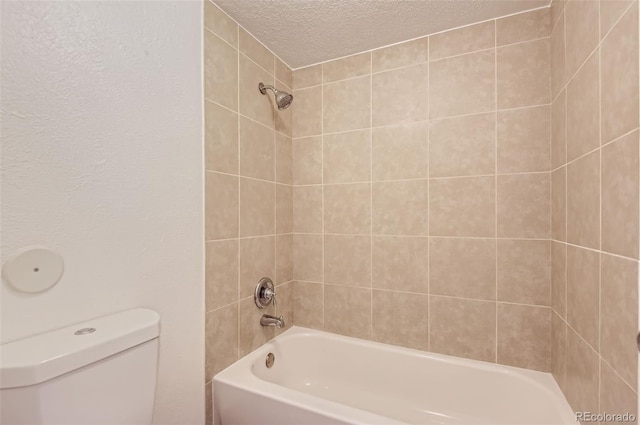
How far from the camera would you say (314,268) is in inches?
68.9

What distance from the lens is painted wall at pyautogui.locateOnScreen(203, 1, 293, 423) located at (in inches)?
48.4

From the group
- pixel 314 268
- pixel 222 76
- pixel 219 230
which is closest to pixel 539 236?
pixel 314 268

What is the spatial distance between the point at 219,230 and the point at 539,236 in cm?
143

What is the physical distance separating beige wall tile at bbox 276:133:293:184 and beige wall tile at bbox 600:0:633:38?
1357mm

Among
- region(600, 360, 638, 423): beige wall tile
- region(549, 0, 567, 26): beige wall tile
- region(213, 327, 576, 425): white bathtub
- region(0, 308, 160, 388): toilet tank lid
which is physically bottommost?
region(213, 327, 576, 425): white bathtub

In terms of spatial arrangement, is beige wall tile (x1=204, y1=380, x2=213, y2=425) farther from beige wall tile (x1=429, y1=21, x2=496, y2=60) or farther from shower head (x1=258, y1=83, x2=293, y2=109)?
beige wall tile (x1=429, y1=21, x2=496, y2=60)

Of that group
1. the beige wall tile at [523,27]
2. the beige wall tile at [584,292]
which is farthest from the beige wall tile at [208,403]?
the beige wall tile at [523,27]

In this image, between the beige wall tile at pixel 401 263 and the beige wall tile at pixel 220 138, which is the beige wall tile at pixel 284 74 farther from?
the beige wall tile at pixel 401 263

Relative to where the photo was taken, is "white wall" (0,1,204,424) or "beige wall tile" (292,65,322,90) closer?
"white wall" (0,1,204,424)

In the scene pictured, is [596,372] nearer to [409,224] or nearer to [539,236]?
[539,236]

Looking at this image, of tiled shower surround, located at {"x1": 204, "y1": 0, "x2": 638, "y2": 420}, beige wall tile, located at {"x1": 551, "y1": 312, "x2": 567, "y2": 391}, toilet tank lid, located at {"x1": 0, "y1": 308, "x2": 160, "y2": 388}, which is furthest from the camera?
beige wall tile, located at {"x1": 551, "y1": 312, "x2": 567, "y2": 391}

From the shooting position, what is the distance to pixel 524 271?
4.29 feet

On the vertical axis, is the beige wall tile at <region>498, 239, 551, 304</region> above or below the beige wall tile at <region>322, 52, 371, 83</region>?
below

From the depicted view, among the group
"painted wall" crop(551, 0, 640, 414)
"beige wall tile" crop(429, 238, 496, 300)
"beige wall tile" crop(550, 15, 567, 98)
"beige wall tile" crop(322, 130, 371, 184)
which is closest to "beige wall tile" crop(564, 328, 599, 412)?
"painted wall" crop(551, 0, 640, 414)
